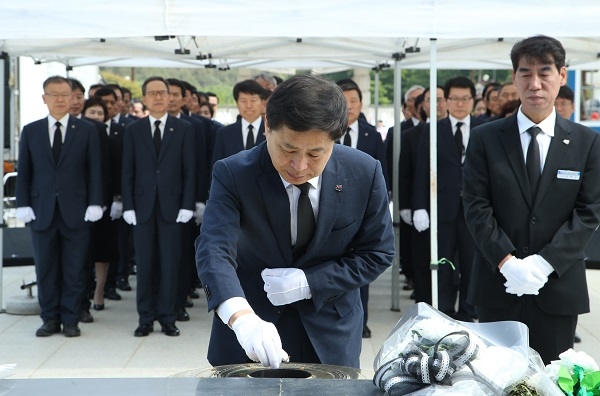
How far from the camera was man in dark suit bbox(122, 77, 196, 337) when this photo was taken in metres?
7.84

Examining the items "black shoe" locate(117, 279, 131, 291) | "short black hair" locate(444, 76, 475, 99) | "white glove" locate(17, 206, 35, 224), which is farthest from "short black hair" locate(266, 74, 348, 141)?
"black shoe" locate(117, 279, 131, 291)

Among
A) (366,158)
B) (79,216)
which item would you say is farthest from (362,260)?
(79,216)

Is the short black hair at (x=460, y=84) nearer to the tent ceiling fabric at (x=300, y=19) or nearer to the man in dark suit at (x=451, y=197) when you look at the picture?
the man in dark suit at (x=451, y=197)

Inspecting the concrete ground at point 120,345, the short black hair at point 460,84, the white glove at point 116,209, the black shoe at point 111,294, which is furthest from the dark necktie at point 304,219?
the black shoe at point 111,294

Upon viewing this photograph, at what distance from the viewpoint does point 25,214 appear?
747 cm

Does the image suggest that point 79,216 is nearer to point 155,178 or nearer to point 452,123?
point 155,178

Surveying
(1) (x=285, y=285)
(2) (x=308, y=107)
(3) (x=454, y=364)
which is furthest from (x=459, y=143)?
(3) (x=454, y=364)

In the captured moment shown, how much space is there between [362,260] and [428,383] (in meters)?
1.03

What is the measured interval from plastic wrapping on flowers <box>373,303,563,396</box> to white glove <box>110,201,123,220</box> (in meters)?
6.68

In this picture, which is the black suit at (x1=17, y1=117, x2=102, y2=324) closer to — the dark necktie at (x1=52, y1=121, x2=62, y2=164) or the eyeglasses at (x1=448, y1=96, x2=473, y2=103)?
the dark necktie at (x1=52, y1=121, x2=62, y2=164)

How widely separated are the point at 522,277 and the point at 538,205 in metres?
0.36

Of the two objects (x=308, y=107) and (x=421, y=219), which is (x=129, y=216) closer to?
(x=421, y=219)

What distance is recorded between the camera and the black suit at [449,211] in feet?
25.9

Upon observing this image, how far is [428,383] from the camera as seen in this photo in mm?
1911
